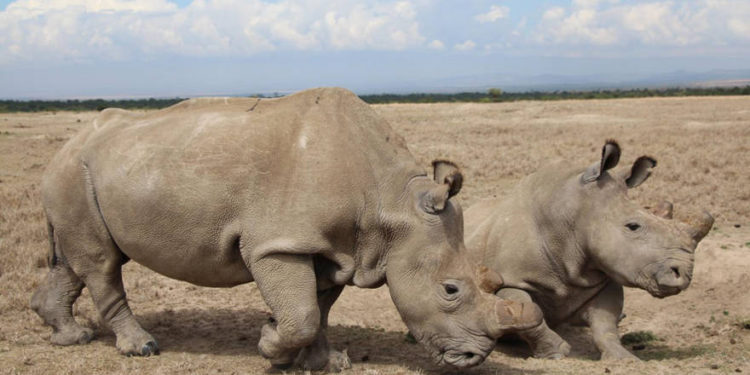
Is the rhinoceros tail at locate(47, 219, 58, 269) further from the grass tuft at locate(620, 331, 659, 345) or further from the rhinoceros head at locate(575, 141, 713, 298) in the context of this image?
the grass tuft at locate(620, 331, 659, 345)

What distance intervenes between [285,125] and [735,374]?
13.5 feet

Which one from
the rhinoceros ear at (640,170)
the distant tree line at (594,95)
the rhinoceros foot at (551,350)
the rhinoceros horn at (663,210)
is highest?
the rhinoceros ear at (640,170)

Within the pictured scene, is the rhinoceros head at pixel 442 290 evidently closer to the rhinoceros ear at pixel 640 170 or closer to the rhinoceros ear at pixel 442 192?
the rhinoceros ear at pixel 442 192

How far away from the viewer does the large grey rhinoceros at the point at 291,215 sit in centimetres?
557

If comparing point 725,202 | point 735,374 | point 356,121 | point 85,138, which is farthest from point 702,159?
point 85,138

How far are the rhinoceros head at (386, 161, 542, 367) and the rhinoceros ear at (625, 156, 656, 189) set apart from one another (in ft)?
7.52

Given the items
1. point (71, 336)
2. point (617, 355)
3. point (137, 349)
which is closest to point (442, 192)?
point (617, 355)

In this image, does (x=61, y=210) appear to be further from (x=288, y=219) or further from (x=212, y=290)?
(x=212, y=290)

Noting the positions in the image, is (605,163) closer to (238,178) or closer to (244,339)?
(238,178)

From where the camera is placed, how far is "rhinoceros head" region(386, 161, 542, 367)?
5.62 m

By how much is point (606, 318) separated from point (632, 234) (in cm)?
99

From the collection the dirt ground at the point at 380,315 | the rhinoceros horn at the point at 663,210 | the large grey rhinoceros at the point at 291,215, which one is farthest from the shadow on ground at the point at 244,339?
the rhinoceros horn at the point at 663,210

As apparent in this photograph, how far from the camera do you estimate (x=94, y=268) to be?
640cm

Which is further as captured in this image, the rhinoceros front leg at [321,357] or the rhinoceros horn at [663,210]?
the rhinoceros horn at [663,210]
